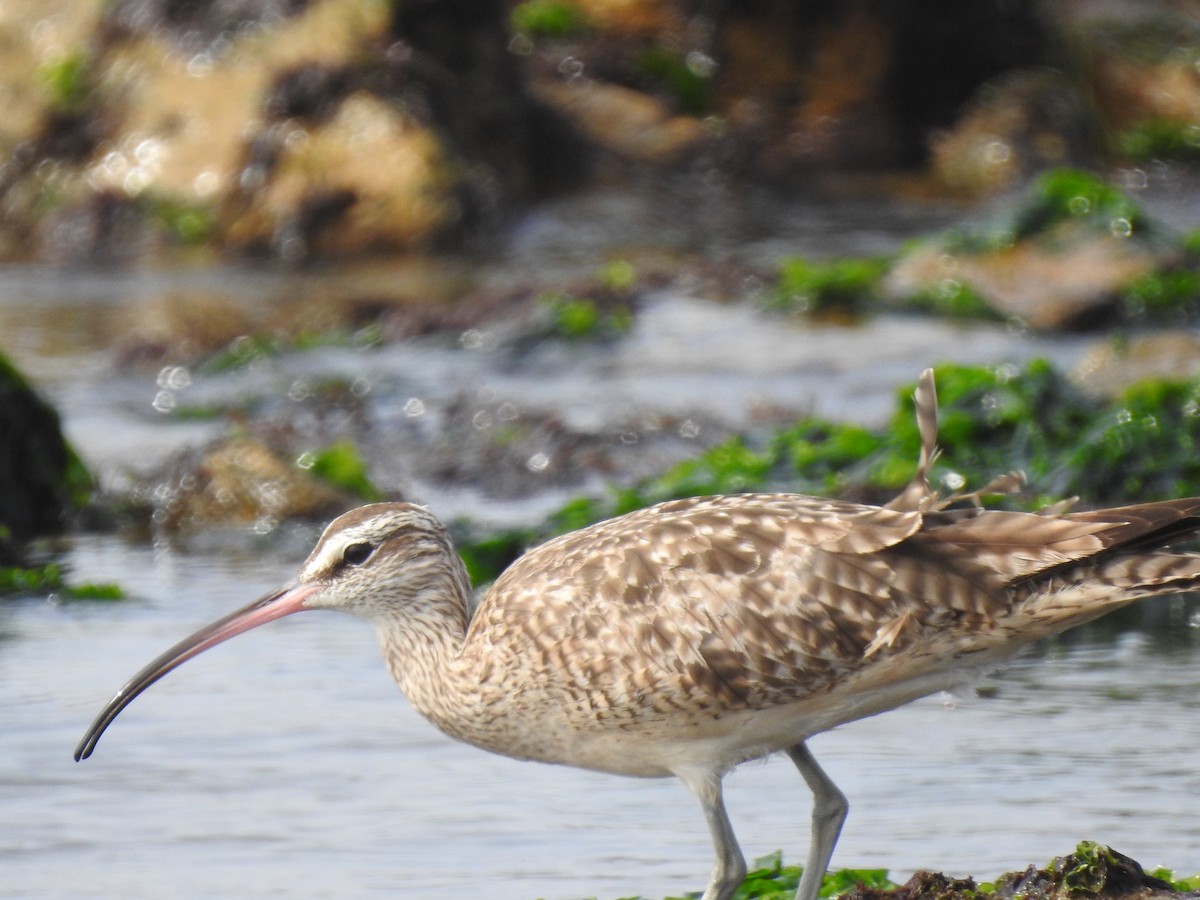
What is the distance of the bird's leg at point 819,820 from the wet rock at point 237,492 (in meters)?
4.75

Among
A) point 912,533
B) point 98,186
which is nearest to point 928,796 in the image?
point 912,533

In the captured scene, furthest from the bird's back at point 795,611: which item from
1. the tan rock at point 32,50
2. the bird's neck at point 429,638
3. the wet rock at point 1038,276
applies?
the tan rock at point 32,50

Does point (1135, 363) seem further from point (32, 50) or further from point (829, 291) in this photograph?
point (32, 50)

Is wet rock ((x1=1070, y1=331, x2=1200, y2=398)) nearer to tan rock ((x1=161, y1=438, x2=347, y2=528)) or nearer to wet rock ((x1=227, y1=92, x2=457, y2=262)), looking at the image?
tan rock ((x1=161, y1=438, x2=347, y2=528))

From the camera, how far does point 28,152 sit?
19.2 meters

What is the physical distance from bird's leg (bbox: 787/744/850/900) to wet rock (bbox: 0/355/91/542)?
5266mm

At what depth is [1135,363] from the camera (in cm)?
1156

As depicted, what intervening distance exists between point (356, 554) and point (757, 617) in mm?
1075

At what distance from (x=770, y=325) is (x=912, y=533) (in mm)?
8652

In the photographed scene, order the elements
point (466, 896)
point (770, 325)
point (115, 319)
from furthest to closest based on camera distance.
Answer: point (115, 319) < point (770, 325) < point (466, 896)

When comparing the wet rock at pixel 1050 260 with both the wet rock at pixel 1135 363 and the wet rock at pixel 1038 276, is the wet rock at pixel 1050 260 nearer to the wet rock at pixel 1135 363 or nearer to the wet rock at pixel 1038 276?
the wet rock at pixel 1038 276

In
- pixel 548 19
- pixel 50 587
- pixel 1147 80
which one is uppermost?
pixel 1147 80

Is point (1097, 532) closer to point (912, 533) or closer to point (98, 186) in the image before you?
point (912, 533)

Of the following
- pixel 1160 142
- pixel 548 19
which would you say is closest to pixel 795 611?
pixel 548 19
